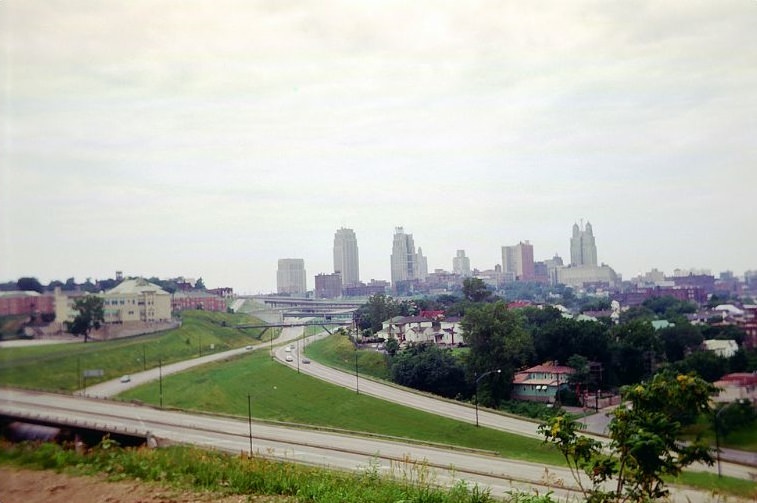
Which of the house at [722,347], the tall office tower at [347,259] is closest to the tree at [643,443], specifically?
the house at [722,347]

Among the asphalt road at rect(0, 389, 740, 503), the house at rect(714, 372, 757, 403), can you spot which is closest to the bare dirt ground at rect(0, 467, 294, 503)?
the asphalt road at rect(0, 389, 740, 503)

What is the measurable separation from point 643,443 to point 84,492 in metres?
3.42

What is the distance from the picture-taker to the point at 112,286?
534 cm

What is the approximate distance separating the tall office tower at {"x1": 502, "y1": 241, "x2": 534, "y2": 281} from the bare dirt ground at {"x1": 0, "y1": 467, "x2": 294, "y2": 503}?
2.17m

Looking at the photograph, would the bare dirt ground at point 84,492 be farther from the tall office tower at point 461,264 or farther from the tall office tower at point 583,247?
the tall office tower at point 583,247

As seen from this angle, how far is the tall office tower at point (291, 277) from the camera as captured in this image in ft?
16.8

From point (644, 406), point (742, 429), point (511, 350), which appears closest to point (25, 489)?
point (511, 350)

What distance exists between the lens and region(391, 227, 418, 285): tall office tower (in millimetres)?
4816

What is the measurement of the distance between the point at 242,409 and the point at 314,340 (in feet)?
2.55

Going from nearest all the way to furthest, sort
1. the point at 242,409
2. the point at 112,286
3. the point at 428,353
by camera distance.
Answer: the point at 428,353 < the point at 242,409 < the point at 112,286

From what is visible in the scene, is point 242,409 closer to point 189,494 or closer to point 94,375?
point 189,494

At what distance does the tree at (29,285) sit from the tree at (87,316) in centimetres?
36

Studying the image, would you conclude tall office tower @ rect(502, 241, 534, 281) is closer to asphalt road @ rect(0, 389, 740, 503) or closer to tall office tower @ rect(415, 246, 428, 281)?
tall office tower @ rect(415, 246, 428, 281)

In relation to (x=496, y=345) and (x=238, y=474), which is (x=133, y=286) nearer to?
(x=238, y=474)
